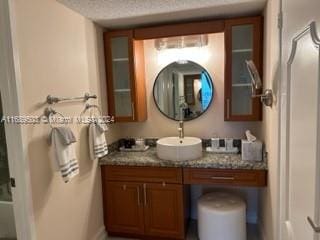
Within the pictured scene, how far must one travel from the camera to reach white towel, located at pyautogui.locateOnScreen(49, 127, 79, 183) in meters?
1.81

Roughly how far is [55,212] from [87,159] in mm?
561

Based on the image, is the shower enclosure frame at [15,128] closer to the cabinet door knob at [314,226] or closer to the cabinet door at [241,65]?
the cabinet door knob at [314,226]

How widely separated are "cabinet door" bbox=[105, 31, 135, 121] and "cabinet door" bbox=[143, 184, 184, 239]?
79 cm

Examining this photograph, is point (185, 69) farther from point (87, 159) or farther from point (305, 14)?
point (305, 14)

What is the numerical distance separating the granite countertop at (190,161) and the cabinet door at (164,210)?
0.22m

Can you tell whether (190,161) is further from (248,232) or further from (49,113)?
(49,113)

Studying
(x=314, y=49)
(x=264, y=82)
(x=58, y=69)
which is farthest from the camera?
(x=264, y=82)

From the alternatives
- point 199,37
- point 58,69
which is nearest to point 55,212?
point 58,69

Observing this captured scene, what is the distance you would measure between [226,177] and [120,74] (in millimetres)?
1474

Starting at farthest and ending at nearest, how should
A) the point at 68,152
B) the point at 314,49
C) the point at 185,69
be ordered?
the point at 185,69, the point at 68,152, the point at 314,49

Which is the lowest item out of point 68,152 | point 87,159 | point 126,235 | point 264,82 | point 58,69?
point 126,235

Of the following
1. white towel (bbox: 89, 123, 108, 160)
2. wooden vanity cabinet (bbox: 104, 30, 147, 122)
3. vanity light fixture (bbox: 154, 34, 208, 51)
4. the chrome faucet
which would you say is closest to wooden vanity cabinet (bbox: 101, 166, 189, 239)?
white towel (bbox: 89, 123, 108, 160)

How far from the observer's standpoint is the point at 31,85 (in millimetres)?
1720

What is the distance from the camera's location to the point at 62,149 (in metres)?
1.83
